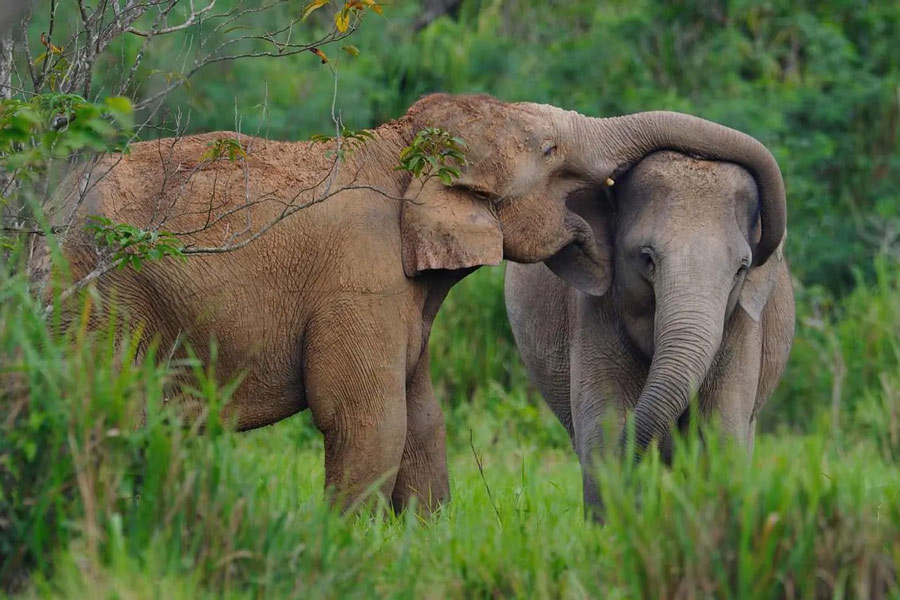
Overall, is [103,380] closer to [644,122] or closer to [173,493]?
[173,493]

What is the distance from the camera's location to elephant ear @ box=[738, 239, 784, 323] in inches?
293

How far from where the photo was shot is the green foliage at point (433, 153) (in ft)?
22.4

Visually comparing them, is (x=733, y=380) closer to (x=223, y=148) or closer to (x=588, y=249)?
(x=588, y=249)

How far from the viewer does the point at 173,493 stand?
511 cm

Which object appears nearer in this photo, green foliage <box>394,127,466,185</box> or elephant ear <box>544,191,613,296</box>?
green foliage <box>394,127,466,185</box>

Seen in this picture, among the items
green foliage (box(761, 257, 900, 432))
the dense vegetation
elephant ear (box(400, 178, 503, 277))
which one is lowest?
green foliage (box(761, 257, 900, 432))

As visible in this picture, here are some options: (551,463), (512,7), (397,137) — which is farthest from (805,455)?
(512,7)

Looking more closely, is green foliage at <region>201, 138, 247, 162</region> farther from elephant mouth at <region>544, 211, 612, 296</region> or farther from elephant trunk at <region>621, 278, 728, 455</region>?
elephant trunk at <region>621, 278, 728, 455</region>

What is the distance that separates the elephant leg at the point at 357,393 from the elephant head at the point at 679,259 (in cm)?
110

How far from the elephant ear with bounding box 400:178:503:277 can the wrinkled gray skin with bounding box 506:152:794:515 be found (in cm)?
62

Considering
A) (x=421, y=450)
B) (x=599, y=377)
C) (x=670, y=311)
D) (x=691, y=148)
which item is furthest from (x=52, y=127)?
(x=599, y=377)

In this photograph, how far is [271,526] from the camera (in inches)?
203

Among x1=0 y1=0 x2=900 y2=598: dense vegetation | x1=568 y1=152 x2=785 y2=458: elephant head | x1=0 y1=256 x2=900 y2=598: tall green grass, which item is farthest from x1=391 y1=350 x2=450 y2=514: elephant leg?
x1=0 y1=256 x2=900 y2=598: tall green grass

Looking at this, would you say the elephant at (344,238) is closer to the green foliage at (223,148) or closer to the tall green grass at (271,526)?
the green foliage at (223,148)
